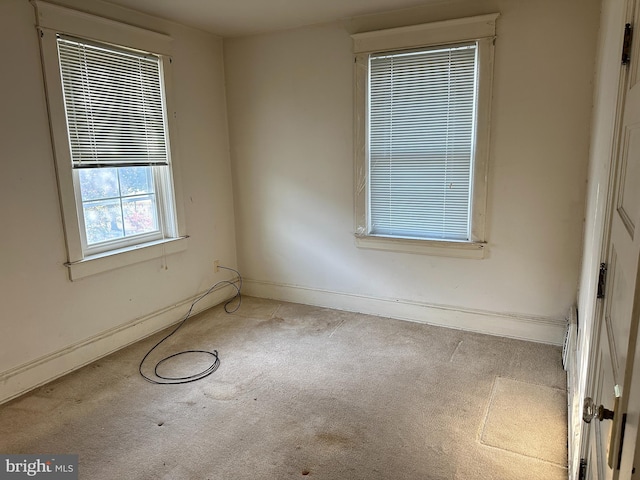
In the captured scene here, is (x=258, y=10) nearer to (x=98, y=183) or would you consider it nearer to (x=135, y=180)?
(x=135, y=180)

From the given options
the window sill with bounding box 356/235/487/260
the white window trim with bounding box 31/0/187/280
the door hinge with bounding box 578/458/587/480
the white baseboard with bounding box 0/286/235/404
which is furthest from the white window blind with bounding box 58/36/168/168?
the door hinge with bounding box 578/458/587/480

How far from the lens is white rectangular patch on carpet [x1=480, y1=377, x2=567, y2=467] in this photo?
2.09m

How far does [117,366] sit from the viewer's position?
3.00 m

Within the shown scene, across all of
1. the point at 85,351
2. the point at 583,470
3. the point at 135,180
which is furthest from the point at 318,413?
the point at 135,180

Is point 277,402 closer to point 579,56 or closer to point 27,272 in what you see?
point 27,272

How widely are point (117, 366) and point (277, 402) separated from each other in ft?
4.12

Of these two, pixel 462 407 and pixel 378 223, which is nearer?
pixel 462 407

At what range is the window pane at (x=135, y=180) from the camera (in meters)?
3.26

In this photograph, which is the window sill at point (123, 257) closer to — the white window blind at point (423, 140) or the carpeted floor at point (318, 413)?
the carpeted floor at point (318, 413)

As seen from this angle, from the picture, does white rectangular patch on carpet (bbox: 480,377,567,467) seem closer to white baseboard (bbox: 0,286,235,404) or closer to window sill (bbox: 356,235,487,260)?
window sill (bbox: 356,235,487,260)

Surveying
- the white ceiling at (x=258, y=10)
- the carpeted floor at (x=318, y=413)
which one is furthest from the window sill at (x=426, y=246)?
the white ceiling at (x=258, y=10)

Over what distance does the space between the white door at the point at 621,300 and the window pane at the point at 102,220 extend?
3032 millimetres

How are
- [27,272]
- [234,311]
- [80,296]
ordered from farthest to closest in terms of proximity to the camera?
[234,311]
[80,296]
[27,272]

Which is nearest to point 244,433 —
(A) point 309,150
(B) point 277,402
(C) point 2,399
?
(B) point 277,402
